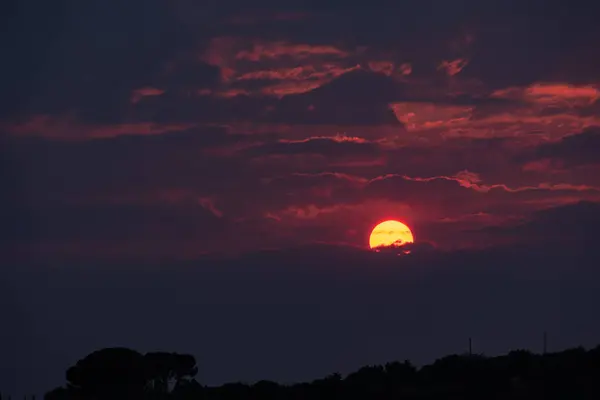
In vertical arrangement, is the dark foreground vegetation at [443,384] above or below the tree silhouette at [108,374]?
below

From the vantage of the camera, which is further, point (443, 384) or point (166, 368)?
point (166, 368)

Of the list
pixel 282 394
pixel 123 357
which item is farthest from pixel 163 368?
pixel 282 394

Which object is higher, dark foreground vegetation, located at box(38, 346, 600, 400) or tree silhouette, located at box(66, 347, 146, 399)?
tree silhouette, located at box(66, 347, 146, 399)

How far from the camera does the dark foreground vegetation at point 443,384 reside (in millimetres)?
51312

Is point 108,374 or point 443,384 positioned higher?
point 108,374

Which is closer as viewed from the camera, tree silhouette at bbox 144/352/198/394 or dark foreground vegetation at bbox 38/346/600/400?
dark foreground vegetation at bbox 38/346/600/400

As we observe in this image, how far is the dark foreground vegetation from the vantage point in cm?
5131

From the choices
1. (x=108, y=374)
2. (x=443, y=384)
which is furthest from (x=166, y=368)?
(x=443, y=384)

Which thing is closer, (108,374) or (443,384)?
(443,384)

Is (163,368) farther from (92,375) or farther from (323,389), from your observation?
(323,389)

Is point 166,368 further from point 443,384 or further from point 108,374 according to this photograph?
point 443,384

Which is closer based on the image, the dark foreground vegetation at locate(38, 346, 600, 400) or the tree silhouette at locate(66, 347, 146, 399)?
the dark foreground vegetation at locate(38, 346, 600, 400)

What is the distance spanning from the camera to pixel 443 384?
55.4 meters

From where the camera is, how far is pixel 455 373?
56562mm
